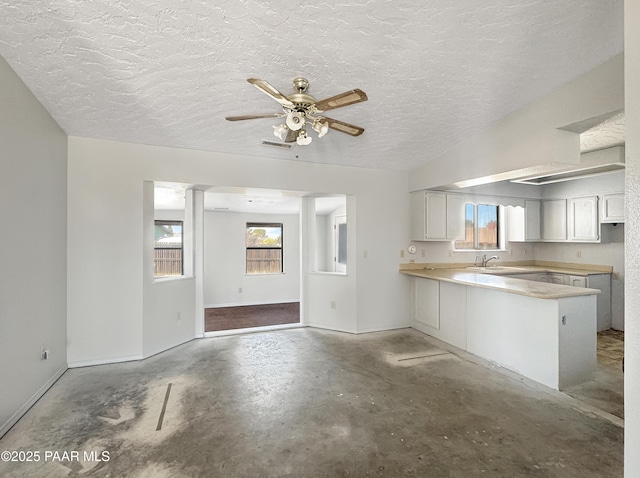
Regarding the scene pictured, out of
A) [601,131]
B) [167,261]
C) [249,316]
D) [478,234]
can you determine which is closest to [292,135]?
[601,131]

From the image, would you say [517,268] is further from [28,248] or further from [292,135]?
[28,248]

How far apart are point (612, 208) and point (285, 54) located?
520cm

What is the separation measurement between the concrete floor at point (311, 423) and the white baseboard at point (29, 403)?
4cm

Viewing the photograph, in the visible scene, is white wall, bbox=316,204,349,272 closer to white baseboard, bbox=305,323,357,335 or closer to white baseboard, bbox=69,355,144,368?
white baseboard, bbox=305,323,357,335

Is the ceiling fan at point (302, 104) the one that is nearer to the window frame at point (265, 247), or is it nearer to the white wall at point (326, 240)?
the white wall at point (326, 240)

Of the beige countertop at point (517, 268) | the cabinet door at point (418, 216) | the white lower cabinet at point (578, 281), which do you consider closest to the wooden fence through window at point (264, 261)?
the beige countertop at point (517, 268)

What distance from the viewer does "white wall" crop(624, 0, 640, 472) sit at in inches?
39.7

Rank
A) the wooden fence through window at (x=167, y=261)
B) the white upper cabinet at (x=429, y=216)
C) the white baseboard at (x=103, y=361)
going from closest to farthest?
the white baseboard at (x=103, y=361) → the white upper cabinet at (x=429, y=216) → the wooden fence through window at (x=167, y=261)

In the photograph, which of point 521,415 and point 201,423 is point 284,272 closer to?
point 201,423

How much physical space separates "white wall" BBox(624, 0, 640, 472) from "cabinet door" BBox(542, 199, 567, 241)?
516cm

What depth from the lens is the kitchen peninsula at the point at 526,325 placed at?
2.76 meters

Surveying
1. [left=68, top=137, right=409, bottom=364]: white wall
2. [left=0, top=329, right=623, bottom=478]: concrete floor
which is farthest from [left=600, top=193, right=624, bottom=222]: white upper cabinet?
[left=68, top=137, right=409, bottom=364]: white wall

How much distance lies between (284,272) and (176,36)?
5.75m

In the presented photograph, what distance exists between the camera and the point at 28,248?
2398mm
